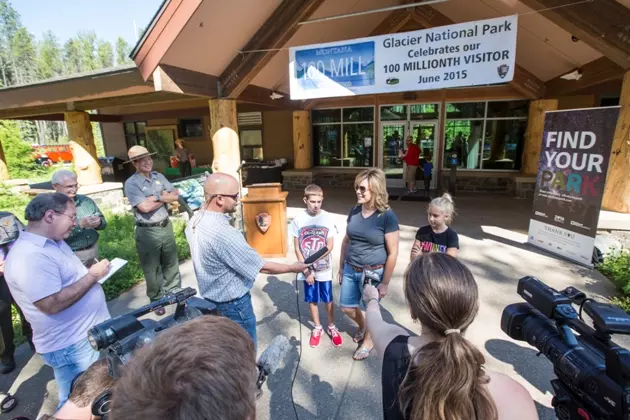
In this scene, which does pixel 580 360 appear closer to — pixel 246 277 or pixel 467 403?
pixel 467 403

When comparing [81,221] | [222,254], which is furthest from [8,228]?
[222,254]

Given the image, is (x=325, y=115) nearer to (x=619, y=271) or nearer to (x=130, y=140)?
(x=619, y=271)

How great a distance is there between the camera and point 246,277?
2061 mm

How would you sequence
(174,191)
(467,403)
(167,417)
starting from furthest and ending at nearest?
(174,191)
(467,403)
(167,417)

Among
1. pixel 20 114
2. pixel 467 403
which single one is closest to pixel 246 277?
pixel 467 403

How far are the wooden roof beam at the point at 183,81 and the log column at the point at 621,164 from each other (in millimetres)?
6196

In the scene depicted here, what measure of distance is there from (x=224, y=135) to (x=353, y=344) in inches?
172

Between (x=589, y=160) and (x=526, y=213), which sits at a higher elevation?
(x=589, y=160)

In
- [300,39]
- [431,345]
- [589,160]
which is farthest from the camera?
[300,39]

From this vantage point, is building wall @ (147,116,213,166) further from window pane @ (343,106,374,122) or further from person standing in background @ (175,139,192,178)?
window pane @ (343,106,374,122)

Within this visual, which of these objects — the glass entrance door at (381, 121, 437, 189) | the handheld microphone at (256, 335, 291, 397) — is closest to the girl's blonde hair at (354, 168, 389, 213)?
the handheld microphone at (256, 335, 291, 397)

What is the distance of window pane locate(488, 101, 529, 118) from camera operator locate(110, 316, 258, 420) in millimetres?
11236

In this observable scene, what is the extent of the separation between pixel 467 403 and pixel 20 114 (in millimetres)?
12926

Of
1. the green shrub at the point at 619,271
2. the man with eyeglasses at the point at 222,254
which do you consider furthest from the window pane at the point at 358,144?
the man with eyeglasses at the point at 222,254
